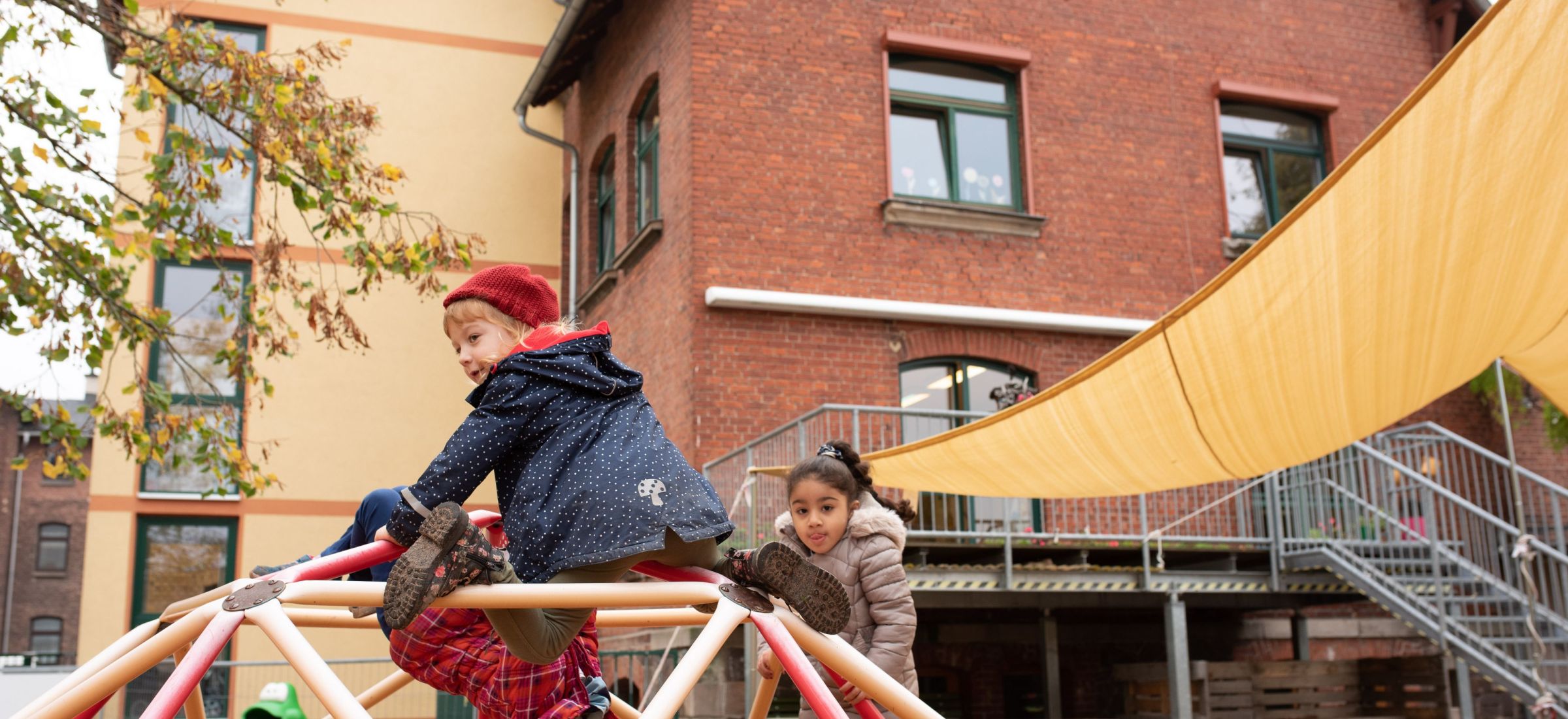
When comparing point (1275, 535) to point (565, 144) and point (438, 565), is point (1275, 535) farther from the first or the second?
point (438, 565)

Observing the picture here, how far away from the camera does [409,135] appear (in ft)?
56.6

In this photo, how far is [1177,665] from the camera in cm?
1036

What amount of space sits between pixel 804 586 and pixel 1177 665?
832cm

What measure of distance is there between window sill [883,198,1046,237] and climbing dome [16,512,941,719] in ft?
31.7

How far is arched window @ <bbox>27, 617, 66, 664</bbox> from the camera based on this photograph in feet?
128

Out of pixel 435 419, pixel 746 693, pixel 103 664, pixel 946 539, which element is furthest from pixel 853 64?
pixel 103 664

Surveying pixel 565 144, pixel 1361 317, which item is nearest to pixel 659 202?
pixel 565 144

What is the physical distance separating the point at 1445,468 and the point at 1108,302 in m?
3.33

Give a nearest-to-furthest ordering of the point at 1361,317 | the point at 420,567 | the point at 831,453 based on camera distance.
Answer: the point at 420,567 < the point at 831,453 < the point at 1361,317

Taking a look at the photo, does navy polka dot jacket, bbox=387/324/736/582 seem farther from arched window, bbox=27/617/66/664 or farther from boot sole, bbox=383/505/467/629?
arched window, bbox=27/617/66/664

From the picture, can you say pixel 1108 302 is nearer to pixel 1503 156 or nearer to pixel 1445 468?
pixel 1445 468

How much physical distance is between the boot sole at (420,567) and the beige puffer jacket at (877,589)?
185 cm

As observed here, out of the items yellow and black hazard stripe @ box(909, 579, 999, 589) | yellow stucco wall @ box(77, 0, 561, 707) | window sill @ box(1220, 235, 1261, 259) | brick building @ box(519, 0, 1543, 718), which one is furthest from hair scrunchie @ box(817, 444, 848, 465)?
yellow stucco wall @ box(77, 0, 561, 707)

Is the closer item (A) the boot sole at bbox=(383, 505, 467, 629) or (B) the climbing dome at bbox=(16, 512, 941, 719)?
(A) the boot sole at bbox=(383, 505, 467, 629)
